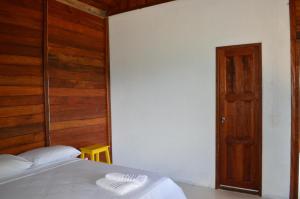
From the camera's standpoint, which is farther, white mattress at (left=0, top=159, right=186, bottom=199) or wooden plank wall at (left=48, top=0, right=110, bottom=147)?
wooden plank wall at (left=48, top=0, right=110, bottom=147)

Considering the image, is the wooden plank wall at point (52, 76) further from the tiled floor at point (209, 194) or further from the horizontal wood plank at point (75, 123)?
the tiled floor at point (209, 194)

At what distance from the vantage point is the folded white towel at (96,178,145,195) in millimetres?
1804

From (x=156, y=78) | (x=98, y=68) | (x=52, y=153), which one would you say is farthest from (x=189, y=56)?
(x=52, y=153)

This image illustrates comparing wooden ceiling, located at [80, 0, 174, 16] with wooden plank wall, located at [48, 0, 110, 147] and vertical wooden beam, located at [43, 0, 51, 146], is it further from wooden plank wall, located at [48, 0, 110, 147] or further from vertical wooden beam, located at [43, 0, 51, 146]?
vertical wooden beam, located at [43, 0, 51, 146]

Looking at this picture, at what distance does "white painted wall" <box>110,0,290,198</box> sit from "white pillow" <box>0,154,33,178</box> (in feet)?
5.90

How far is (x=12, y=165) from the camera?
228 cm

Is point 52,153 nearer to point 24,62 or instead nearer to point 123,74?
point 24,62

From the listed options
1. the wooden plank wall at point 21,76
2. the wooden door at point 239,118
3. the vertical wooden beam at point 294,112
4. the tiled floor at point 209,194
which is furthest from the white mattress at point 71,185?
the vertical wooden beam at point 294,112

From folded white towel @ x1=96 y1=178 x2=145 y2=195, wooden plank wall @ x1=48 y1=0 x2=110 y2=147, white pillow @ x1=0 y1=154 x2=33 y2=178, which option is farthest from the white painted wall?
white pillow @ x1=0 y1=154 x2=33 y2=178

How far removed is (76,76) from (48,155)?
1355 mm

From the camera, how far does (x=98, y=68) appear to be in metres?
4.00

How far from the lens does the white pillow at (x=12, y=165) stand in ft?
7.22

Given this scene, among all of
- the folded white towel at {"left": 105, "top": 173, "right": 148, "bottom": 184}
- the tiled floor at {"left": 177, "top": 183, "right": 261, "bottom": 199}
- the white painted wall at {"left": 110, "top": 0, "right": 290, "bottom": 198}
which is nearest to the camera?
the folded white towel at {"left": 105, "top": 173, "right": 148, "bottom": 184}

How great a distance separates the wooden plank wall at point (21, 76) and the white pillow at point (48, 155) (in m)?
0.36
